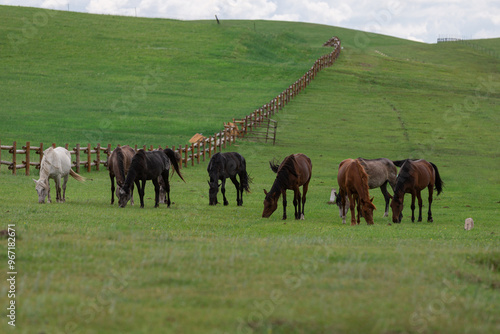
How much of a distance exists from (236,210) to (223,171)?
7.96ft

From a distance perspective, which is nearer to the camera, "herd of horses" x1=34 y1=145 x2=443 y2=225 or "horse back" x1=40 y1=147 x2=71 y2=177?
"herd of horses" x1=34 y1=145 x2=443 y2=225

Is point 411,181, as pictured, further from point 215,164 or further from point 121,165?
point 121,165

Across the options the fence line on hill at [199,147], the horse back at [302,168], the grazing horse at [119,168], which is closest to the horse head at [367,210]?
the horse back at [302,168]

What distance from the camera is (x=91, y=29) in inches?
2753

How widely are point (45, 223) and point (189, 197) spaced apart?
9104mm

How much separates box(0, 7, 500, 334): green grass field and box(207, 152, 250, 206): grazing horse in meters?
0.60

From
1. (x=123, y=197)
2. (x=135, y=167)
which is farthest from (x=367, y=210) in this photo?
(x=123, y=197)

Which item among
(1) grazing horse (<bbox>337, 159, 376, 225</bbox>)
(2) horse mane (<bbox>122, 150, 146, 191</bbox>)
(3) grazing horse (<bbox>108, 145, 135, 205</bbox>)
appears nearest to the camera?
(1) grazing horse (<bbox>337, 159, 376, 225</bbox>)

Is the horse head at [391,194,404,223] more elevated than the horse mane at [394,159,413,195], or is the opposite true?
the horse mane at [394,159,413,195]

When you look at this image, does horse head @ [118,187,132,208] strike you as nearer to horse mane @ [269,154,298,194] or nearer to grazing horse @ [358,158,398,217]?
horse mane @ [269,154,298,194]

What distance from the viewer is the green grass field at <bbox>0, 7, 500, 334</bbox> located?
601cm

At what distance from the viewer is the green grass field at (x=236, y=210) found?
601cm

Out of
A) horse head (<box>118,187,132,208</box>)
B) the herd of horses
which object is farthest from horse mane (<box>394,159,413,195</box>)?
horse head (<box>118,187,132,208</box>)

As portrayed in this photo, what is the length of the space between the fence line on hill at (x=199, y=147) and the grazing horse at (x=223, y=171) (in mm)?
5038
